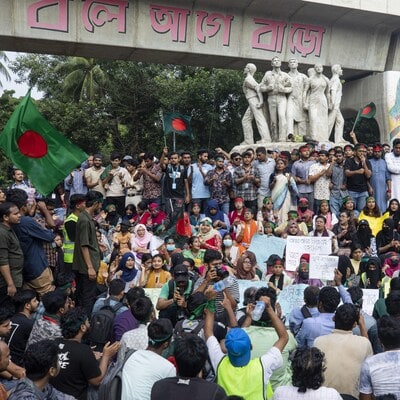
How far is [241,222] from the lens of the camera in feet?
29.2

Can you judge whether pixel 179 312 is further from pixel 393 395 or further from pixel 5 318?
pixel 393 395

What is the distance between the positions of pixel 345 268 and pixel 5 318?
457 centimetres

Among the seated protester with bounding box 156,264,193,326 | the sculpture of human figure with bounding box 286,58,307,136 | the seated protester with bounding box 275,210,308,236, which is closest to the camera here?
the seated protester with bounding box 156,264,193,326

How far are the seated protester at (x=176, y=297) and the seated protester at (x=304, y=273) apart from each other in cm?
243

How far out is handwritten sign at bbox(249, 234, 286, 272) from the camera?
800 cm

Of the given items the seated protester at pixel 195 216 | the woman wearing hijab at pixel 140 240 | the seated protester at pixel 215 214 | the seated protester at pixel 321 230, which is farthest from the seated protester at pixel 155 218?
the seated protester at pixel 321 230

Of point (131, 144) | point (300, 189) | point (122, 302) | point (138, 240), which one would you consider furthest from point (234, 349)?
point (131, 144)

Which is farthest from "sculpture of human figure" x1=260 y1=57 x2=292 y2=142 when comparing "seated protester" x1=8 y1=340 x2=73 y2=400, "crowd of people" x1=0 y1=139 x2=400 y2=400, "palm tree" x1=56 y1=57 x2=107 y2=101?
"palm tree" x1=56 y1=57 x2=107 y2=101

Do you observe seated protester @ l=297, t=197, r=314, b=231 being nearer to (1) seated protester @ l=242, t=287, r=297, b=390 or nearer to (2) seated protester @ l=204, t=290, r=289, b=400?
(1) seated protester @ l=242, t=287, r=297, b=390

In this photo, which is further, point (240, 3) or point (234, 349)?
point (240, 3)

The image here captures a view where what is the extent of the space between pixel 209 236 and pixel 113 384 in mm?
5075

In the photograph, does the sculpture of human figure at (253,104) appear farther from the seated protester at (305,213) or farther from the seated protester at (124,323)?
the seated protester at (124,323)

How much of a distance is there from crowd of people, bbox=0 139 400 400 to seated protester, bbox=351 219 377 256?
0.02 m

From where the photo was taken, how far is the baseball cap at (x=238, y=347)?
2994 millimetres
